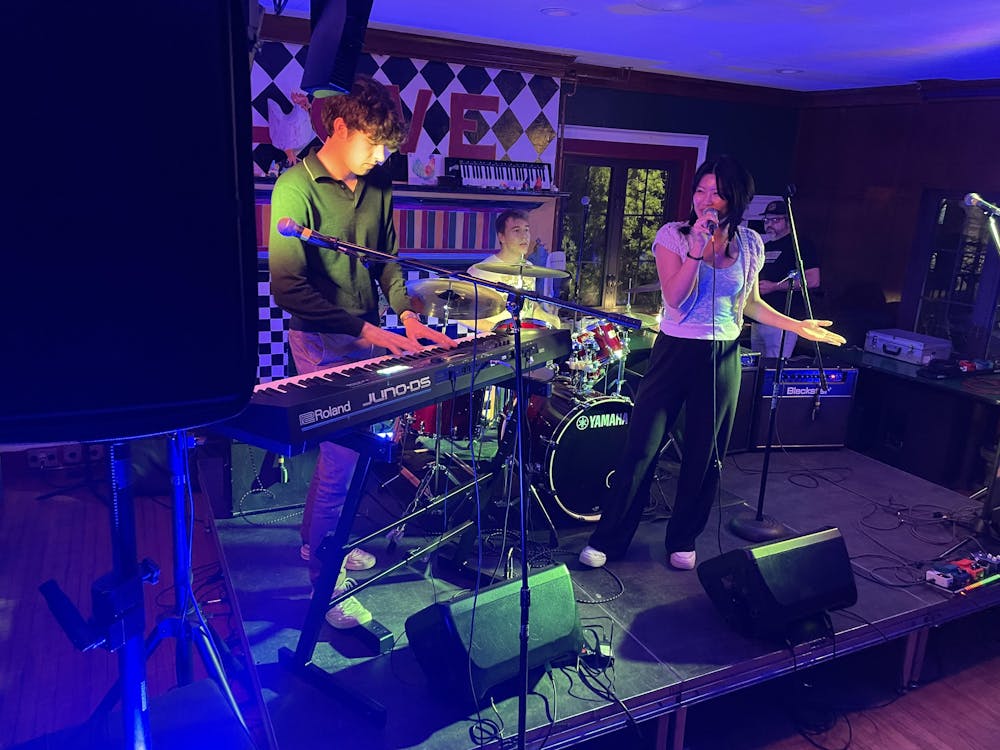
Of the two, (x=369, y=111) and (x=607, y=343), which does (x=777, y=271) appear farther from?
(x=369, y=111)

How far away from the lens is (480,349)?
2.40 m

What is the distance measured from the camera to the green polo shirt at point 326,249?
2359 millimetres

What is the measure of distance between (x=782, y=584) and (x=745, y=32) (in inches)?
103

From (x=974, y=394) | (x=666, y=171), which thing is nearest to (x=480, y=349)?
(x=974, y=394)

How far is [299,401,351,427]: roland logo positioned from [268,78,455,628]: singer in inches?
18.8

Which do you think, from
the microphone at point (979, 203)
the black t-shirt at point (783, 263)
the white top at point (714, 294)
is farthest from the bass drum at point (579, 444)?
the black t-shirt at point (783, 263)

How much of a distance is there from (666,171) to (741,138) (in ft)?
2.26

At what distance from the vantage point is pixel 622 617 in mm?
2828

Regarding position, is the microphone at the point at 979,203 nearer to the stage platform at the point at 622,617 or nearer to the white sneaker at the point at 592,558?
the stage platform at the point at 622,617

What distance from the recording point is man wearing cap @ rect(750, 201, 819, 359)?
4936mm

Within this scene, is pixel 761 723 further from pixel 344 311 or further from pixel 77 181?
pixel 77 181

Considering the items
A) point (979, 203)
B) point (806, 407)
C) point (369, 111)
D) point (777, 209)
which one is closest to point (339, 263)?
point (369, 111)

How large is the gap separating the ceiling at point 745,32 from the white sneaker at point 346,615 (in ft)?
8.34

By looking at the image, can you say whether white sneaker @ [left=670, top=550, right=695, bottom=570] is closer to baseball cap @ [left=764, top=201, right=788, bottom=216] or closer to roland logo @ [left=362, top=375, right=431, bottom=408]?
roland logo @ [left=362, top=375, right=431, bottom=408]
